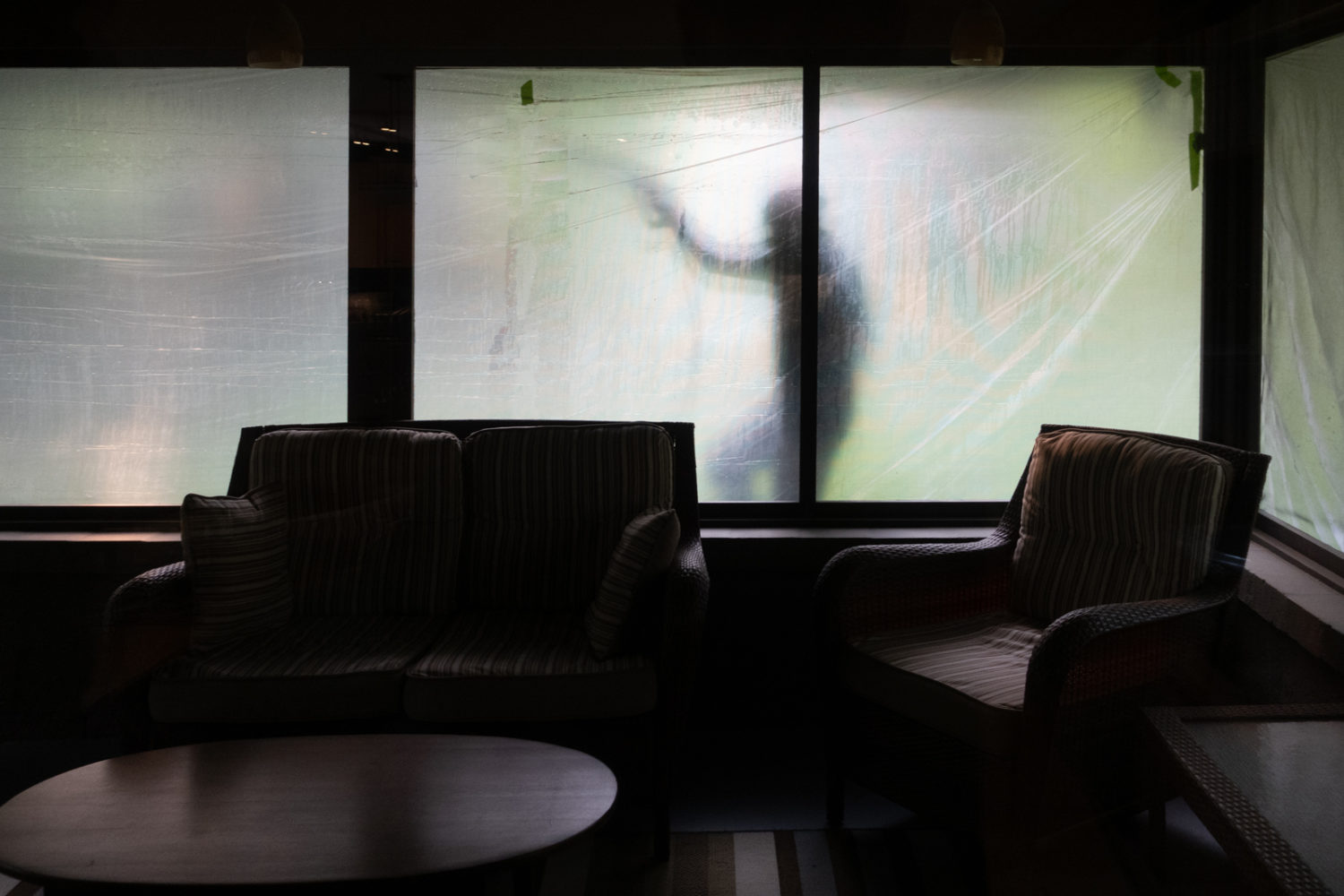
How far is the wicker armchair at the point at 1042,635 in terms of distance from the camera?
218 centimetres

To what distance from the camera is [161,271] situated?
3.26 metres

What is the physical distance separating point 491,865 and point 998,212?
8.11ft

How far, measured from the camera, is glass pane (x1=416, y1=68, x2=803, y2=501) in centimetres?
327

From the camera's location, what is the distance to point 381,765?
196 cm

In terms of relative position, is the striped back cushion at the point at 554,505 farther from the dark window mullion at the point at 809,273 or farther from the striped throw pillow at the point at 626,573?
the dark window mullion at the point at 809,273

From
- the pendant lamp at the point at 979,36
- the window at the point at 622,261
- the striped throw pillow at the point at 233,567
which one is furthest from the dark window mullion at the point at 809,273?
the striped throw pillow at the point at 233,567

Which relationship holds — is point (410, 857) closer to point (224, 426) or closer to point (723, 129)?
point (224, 426)

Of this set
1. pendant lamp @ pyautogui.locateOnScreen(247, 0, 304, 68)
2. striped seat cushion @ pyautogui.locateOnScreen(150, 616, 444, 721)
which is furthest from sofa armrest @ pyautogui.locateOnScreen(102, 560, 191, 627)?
pendant lamp @ pyautogui.locateOnScreen(247, 0, 304, 68)

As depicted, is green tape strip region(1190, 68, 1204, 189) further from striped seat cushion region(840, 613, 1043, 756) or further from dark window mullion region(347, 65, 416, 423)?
dark window mullion region(347, 65, 416, 423)

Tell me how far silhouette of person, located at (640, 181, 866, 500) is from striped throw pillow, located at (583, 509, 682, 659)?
2.77 ft

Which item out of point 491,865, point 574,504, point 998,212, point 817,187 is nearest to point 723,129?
point 817,187

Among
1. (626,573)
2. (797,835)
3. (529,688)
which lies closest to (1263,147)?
(626,573)

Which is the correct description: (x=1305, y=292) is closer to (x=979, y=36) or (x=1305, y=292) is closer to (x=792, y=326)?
(x=979, y=36)

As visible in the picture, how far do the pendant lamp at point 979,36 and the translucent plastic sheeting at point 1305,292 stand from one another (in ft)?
2.32
